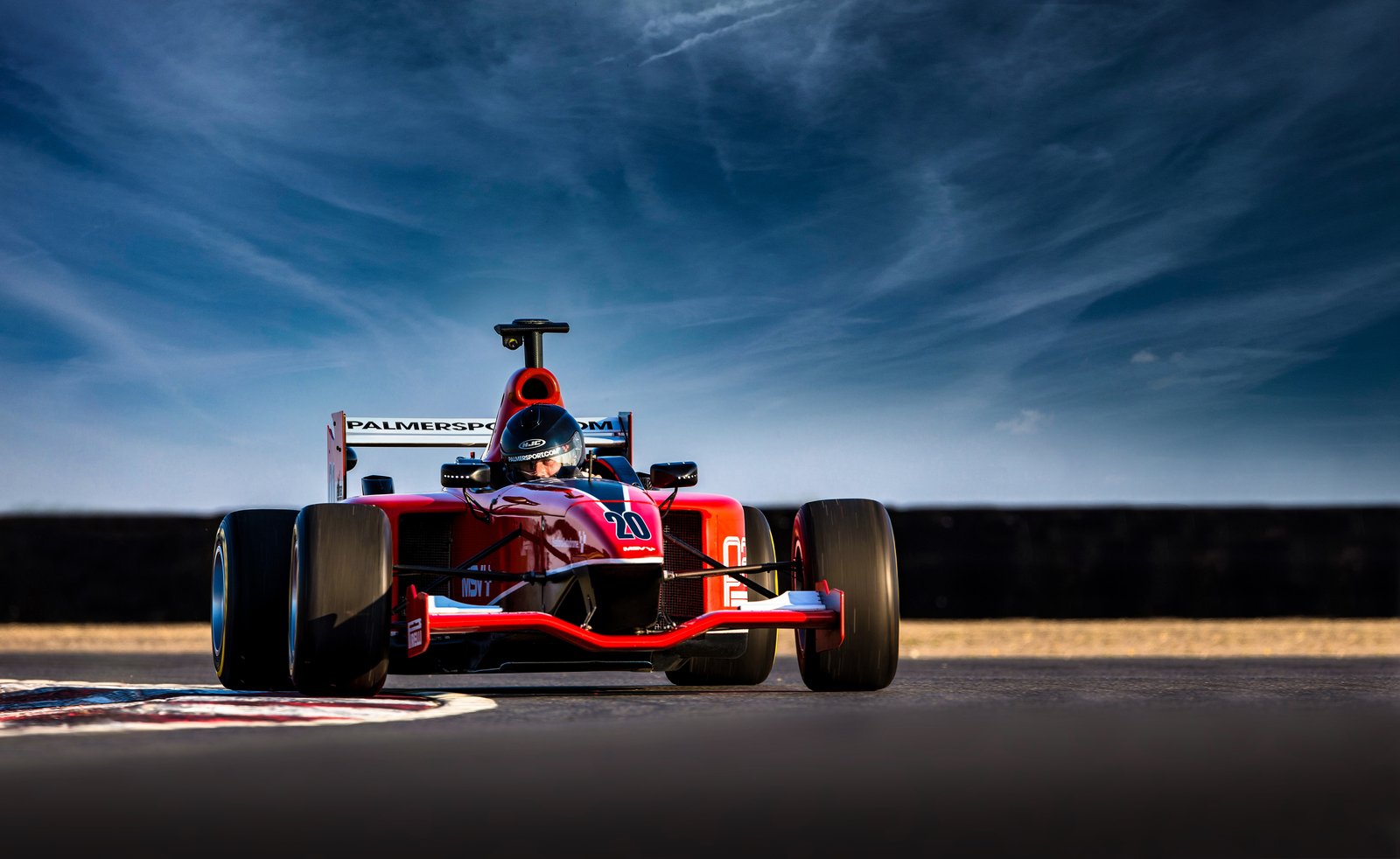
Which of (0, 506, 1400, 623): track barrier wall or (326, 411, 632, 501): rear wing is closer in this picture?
(326, 411, 632, 501): rear wing

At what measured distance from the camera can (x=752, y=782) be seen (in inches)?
182

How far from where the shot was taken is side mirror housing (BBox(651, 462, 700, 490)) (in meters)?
8.74

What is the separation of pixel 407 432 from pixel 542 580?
3.79m

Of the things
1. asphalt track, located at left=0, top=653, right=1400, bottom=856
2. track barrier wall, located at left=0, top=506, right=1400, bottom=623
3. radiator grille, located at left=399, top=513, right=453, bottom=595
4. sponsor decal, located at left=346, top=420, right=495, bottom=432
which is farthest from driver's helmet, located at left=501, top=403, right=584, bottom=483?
track barrier wall, located at left=0, top=506, right=1400, bottom=623

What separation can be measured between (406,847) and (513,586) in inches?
190

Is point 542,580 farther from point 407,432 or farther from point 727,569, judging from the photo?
point 407,432

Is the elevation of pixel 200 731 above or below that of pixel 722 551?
below

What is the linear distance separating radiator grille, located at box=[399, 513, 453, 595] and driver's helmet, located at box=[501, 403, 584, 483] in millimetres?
469

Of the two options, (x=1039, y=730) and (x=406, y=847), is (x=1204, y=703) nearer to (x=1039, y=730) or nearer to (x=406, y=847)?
(x=1039, y=730)

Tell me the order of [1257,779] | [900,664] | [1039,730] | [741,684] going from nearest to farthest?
[1257,779]
[1039,730]
[741,684]
[900,664]

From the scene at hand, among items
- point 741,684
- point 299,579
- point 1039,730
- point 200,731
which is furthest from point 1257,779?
point 741,684

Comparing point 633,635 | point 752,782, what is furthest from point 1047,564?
point 752,782

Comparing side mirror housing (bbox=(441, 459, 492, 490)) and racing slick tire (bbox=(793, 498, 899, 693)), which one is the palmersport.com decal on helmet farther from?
racing slick tire (bbox=(793, 498, 899, 693))

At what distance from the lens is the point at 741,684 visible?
9.65 metres
